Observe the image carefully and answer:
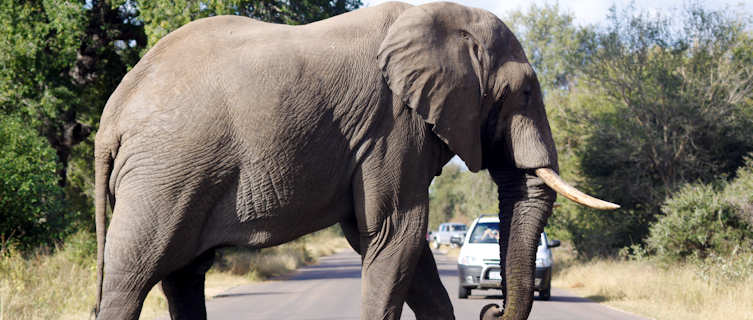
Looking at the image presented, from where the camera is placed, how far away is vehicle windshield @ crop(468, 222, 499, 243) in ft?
61.1

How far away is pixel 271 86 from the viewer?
4.92 m

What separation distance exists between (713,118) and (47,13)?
1681 centimetres

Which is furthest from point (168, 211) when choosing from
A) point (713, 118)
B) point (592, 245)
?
point (592, 245)

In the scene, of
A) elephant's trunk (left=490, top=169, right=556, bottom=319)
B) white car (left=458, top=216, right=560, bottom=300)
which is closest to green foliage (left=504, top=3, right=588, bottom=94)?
white car (left=458, top=216, right=560, bottom=300)

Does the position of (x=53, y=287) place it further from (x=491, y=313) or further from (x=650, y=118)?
(x=650, y=118)

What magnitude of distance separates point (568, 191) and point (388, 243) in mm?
1197

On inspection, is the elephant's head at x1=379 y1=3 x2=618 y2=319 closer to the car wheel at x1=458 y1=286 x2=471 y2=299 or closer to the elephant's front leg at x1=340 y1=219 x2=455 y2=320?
the elephant's front leg at x1=340 y1=219 x2=455 y2=320

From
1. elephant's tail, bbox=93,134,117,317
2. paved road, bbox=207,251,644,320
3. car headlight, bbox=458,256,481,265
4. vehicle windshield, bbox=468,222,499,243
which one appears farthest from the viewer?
vehicle windshield, bbox=468,222,499,243

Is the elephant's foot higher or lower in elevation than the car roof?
higher

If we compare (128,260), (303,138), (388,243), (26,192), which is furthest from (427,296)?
(26,192)

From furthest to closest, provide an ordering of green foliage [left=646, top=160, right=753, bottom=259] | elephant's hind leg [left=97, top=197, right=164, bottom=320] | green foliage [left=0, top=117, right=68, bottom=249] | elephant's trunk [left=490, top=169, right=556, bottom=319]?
green foliage [left=646, top=160, right=753, bottom=259] → green foliage [left=0, top=117, right=68, bottom=249] → elephant's trunk [left=490, top=169, right=556, bottom=319] → elephant's hind leg [left=97, top=197, right=164, bottom=320]

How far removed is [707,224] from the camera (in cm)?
1939

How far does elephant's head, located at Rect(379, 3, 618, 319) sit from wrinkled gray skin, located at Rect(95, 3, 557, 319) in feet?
0.03

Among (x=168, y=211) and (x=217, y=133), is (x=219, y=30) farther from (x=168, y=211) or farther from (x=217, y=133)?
(x=168, y=211)
